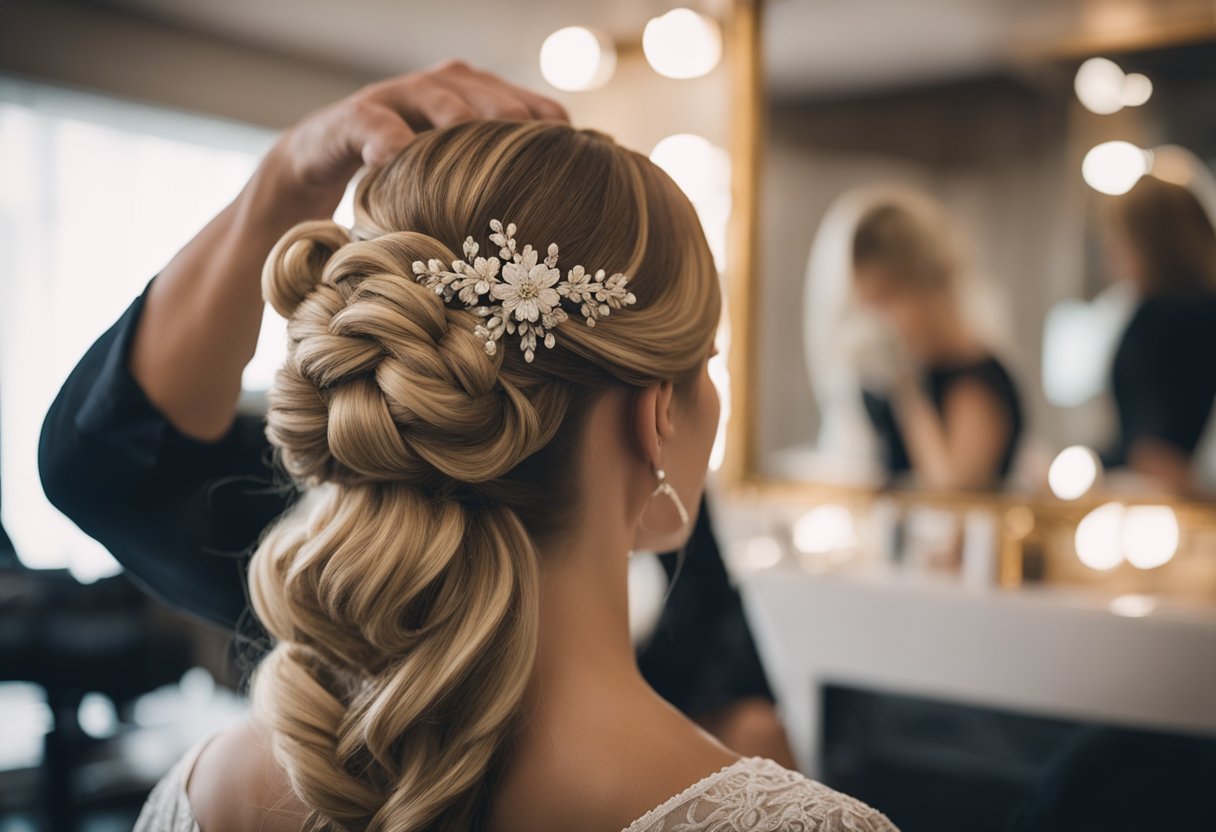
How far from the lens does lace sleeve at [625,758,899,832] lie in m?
0.64

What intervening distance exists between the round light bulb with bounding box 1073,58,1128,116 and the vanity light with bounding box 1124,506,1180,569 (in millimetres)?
762


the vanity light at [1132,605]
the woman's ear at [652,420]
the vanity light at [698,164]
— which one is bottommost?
the vanity light at [1132,605]

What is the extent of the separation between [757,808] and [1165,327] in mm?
1454

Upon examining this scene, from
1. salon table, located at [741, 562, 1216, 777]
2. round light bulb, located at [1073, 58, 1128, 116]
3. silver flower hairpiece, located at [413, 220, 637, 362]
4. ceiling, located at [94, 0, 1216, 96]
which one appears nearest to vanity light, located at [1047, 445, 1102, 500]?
salon table, located at [741, 562, 1216, 777]

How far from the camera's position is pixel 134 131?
3.17m

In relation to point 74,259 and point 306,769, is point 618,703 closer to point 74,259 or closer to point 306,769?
point 306,769

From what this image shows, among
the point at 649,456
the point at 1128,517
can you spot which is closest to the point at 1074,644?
the point at 1128,517

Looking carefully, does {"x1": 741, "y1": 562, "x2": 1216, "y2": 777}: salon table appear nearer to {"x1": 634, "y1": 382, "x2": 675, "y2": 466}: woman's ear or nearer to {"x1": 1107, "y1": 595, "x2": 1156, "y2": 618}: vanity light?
{"x1": 1107, "y1": 595, "x2": 1156, "y2": 618}: vanity light

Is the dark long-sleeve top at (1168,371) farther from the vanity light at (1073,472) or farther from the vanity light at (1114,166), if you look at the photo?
the vanity light at (1114,166)

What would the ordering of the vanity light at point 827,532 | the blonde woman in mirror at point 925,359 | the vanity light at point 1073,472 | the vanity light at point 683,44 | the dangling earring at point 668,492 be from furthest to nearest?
1. the vanity light at point 683,44
2. the vanity light at point 827,532
3. the blonde woman in mirror at point 925,359
4. the vanity light at point 1073,472
5. the dangling earring at point 668,492

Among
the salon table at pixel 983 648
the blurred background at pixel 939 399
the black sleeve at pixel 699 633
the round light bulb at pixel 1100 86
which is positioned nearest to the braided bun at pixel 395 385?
the black sleeve at pixel 699 633

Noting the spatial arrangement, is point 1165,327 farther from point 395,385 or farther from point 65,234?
point 65,234

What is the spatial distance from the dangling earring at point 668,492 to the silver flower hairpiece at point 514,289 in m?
0.15

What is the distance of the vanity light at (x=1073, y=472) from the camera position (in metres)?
1.79
